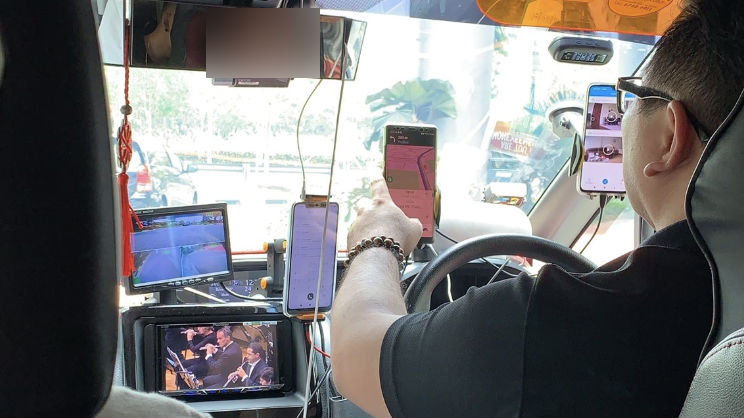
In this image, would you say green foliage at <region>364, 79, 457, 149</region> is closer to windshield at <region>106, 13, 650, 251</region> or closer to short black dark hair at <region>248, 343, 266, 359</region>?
windshield at <region>106, 13, 650, 251</region>

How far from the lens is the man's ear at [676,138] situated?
0.96m

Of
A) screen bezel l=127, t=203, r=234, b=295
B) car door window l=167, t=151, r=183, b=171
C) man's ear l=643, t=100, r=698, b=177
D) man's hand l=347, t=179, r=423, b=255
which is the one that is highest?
man's ear l=643, t=100, r=698, b=177

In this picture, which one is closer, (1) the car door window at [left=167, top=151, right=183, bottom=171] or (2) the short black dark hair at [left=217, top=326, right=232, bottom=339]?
(2) the short black dark hair at [left=217, top=326, right=232, bottom=339]

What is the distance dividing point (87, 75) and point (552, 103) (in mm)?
1961

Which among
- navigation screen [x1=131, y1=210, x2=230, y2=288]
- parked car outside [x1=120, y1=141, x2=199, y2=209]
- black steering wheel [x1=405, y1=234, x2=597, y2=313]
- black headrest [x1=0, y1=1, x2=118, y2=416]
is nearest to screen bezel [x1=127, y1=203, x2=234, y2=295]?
navigation screen [x1=131, y1=210, x2=230, y2=288]

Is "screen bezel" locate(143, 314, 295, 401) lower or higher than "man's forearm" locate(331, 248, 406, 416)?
lower

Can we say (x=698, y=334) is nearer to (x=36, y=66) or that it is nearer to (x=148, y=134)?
(x=36, y=66)

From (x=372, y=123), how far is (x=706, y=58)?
121 centimetres

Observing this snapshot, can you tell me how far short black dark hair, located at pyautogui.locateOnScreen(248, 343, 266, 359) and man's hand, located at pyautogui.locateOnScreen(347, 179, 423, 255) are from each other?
0.54 meters

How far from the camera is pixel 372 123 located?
2.07 meters

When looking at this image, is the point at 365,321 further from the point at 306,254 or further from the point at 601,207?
the point at 601,207

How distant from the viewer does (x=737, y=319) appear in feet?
2.15

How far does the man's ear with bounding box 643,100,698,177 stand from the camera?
3.15 feet

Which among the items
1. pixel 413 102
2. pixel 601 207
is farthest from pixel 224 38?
pixel 601 207
